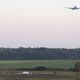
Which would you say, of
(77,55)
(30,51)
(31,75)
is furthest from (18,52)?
(31,75)

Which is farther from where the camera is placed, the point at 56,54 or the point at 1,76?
the point at 56,54

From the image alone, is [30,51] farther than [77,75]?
Yes

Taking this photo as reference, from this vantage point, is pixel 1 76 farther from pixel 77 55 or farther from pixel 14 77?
pixel 77 55

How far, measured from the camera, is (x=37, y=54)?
170 m

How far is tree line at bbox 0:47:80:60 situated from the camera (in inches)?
6614

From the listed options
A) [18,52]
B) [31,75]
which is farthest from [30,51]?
[31,75]

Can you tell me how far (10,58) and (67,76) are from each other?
94972mm

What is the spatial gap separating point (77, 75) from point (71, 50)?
112837mm

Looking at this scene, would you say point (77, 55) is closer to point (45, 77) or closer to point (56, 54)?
point (56, 54)

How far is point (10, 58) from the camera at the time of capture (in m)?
167

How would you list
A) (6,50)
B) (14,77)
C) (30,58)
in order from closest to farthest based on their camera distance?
(14,77)
(30,58)
(6,50)

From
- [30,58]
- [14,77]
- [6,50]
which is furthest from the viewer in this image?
[6,50]

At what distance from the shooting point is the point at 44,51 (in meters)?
173

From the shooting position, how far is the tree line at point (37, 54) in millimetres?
168000
